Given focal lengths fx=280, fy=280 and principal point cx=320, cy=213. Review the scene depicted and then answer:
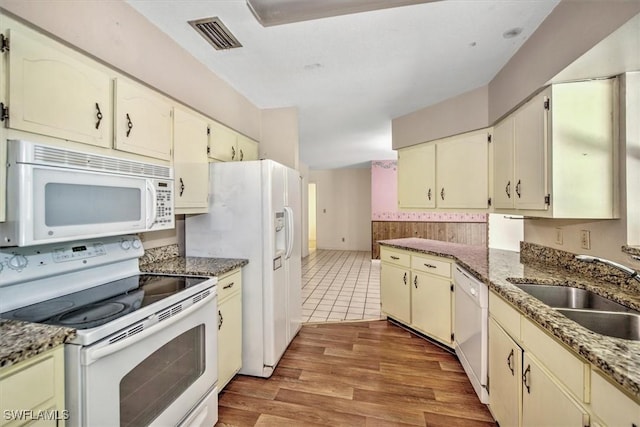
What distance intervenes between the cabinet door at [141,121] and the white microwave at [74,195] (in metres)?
0.12

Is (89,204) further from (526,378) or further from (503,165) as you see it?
(503,165)

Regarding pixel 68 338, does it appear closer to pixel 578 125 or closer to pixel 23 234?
pixel 23 234

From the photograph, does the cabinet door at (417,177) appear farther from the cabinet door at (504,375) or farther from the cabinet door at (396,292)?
the cabinet door at (504,375)

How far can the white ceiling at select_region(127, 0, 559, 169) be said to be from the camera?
1714mm

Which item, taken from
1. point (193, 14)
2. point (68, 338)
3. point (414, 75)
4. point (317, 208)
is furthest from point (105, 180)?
point (317, 208)

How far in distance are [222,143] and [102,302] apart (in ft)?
5.20

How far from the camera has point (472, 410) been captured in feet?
6.09

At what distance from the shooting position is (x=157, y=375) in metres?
1.35

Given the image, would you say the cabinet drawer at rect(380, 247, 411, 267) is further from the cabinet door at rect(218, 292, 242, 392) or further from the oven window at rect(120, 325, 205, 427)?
the oven window at rect(120, 325, 205, 427)

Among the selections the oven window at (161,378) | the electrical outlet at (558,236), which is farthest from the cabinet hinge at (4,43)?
the electrical outlet at (558,236)

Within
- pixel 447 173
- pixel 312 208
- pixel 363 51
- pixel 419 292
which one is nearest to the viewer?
pixel 363 51

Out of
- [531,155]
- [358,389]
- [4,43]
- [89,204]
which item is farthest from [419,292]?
[4,43]

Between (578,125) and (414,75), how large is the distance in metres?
1.34

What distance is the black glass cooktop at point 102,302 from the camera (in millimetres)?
1137
